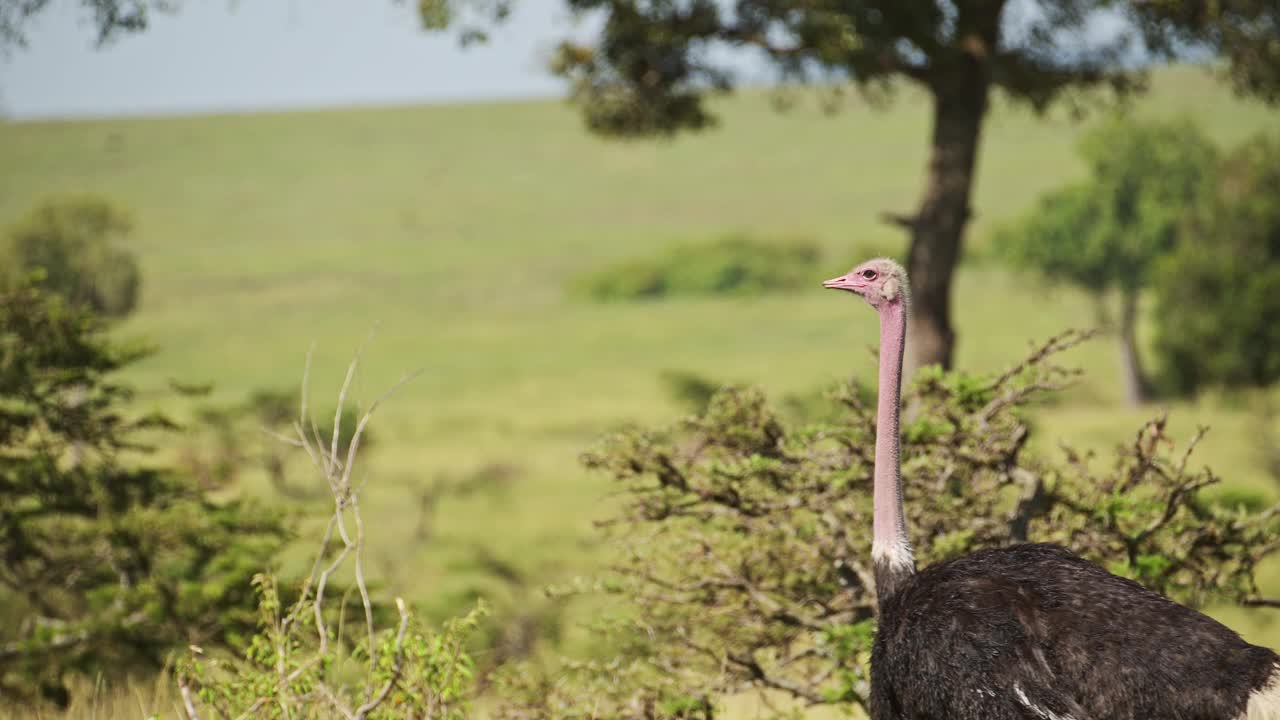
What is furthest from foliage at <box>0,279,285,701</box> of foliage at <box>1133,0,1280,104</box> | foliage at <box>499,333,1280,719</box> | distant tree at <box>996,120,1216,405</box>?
distant tree at <box>996,120,1216,405</box>

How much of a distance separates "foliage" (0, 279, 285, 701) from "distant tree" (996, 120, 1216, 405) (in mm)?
53294

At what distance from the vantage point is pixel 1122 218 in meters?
61.9

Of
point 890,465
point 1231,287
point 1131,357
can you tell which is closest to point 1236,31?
point 890,465

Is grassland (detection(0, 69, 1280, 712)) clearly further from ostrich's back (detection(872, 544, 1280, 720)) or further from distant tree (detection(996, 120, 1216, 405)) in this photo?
ostrich's back (detection(872, 544, 1280, 720))

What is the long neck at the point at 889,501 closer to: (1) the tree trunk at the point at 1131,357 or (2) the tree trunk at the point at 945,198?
(2) the tree trunk at the point at 945,198

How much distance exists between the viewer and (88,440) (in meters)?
10.6

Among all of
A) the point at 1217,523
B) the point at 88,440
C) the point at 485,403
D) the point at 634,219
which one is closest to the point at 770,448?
the point at 1217,523

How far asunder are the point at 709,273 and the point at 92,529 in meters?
106

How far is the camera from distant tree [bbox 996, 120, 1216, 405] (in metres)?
60.0

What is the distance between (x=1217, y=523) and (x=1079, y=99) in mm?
7910

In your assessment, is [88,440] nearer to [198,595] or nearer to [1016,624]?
[198,595]

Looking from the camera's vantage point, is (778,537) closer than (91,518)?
Yes

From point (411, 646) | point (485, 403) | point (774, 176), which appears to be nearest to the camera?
point (411, 646)

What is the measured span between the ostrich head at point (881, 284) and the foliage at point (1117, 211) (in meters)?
56.3
